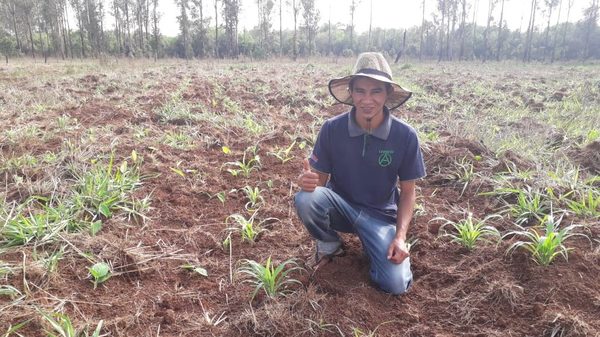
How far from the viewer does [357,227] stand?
2285 mm

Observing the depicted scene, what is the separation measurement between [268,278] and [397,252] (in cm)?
70

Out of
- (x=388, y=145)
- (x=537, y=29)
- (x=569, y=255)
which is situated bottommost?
(x=569, y=255)

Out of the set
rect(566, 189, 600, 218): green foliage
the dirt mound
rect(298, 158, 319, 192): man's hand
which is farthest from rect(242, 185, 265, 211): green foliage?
the dirt mound

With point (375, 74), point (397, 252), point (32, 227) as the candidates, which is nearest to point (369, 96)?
point (375, 74)

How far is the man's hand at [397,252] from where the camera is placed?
Result: 6.48ft

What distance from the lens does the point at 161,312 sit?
184 centimetres

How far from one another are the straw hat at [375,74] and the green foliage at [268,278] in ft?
3.72

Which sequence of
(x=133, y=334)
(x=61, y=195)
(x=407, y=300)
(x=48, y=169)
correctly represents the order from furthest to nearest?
(x=48, y=169) < (x=61, y=195) < (x=407, y=300) < (x=133, y=334)

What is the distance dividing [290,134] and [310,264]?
2931 millimetres

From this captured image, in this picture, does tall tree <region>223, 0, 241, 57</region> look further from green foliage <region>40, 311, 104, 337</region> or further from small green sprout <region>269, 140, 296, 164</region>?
green foliage <region>40, 311, 104, 337</region>

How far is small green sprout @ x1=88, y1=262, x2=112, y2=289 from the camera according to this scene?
6.52 ft

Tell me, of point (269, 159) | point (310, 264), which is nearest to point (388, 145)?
point (310, 264)

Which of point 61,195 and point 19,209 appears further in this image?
point 61,195

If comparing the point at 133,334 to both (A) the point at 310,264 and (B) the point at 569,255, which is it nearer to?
(A) the point at 310,264
